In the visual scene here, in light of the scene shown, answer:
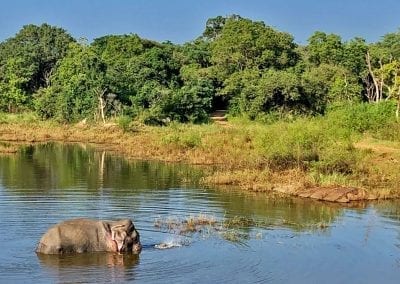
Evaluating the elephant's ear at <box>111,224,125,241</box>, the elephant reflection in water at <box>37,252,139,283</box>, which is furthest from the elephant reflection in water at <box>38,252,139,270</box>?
the elephant's ear at <box>111,224,125,241</box>

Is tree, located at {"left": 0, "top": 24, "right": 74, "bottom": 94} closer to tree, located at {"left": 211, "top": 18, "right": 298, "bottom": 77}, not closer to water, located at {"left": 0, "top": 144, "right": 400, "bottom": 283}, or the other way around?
tree, located at {"left": 211, "top": 18, "right": 298, "bottom": 77}

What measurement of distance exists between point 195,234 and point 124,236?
2925mm

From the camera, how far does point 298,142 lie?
1113 inches

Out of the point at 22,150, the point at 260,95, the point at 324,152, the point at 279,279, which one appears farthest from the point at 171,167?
the point at 260,95

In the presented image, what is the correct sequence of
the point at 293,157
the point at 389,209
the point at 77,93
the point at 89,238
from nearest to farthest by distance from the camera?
the point at 89,238, the point at 389,209, the point at 293,157, the point at 77,93

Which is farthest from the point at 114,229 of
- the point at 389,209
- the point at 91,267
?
the point at 389,209

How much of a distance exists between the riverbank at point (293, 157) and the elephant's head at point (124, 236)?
1032 cm

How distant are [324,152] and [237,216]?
8.71 meters

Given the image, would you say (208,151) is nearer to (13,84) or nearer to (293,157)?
(293,157)

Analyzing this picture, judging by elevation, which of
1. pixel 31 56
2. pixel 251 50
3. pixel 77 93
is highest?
pixel 31 56

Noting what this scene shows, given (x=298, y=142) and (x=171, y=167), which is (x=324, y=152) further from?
(x=171, y=167)

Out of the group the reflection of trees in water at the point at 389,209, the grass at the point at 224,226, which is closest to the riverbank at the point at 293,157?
the reflection of trees in water at the point at 389,209

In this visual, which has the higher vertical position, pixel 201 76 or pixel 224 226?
pixel 201 76

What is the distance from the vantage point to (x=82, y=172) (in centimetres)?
3053
